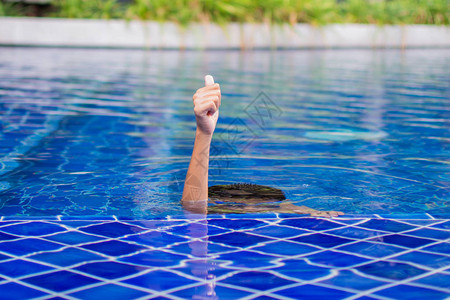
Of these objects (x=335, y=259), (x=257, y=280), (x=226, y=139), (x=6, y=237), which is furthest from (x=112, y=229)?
(x=226, y=139)

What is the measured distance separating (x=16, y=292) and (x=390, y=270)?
143cm

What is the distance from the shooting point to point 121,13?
19391mm

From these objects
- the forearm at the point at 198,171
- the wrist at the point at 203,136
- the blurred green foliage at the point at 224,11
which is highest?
the blurred green foliage at the point at 224,11

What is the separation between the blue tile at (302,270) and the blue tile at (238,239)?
0.31 m

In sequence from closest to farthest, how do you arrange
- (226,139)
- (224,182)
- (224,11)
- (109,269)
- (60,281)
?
(60,281) < (109,269) < (224,182) < (226,139) < (224,11)

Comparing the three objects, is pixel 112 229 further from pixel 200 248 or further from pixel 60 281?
pixel 60 281

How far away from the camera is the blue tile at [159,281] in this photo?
2.52m

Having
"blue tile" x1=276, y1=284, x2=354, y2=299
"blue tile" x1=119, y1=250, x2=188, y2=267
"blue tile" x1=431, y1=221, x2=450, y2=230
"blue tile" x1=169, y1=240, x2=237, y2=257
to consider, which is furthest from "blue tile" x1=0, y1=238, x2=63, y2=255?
"blue tile" x1=431, y1=221, x2=450, y2=230

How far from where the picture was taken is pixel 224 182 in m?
4.68

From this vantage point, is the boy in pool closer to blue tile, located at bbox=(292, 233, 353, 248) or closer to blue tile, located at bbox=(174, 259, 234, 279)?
blue tile, located at bbox=(292, 233, 353, 248)

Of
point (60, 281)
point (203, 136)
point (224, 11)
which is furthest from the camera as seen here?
point (224, 11)

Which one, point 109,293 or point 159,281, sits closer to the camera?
point 109,293

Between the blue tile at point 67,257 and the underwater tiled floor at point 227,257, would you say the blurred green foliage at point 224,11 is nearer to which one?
the underwater tiled floor at point 227,257

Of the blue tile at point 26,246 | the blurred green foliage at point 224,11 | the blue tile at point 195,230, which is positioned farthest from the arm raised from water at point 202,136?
the blurred green foliage at point 224,11
